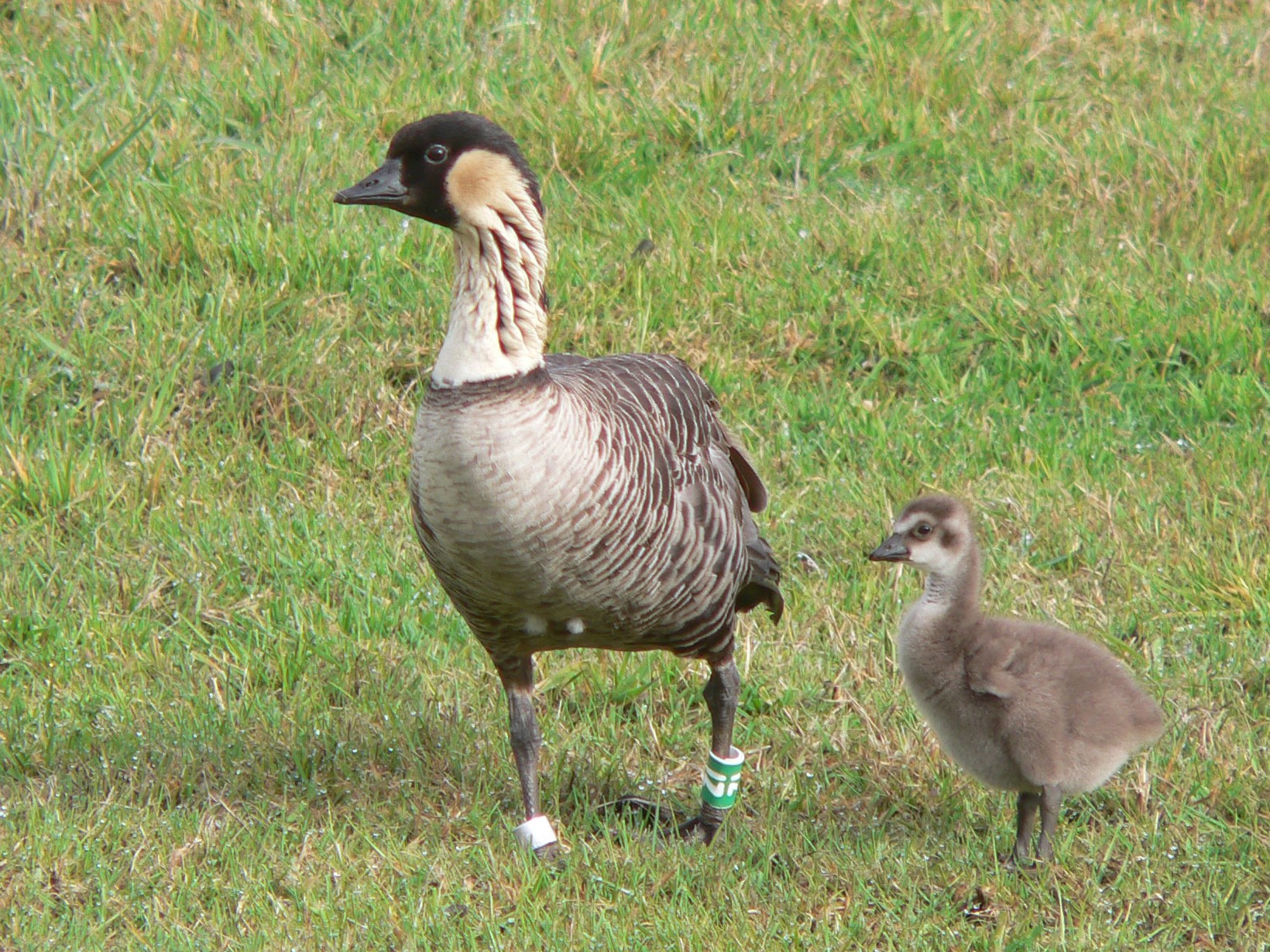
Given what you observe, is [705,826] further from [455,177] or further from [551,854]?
[455,177]

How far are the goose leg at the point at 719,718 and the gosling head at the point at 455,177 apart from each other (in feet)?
5.22

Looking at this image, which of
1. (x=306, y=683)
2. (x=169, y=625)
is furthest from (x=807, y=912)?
(x=169, y=625)

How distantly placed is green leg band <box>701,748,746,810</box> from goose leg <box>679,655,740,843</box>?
2 cm

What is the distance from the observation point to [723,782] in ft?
16.2

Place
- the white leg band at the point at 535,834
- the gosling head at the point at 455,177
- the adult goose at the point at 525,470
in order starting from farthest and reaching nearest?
the white leg band at the point at 535,834
the gosling head at the point at 455,177
the adult goose at the point at 525,470

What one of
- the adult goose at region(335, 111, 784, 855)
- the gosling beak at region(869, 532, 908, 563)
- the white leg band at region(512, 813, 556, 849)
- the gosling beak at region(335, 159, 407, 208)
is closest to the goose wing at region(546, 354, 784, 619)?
the adult goose at region(335, 111, 784, 855)

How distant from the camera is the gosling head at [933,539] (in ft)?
15.5

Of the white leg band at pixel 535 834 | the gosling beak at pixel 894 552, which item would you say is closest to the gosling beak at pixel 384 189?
the gosling beak at pixel 894 552

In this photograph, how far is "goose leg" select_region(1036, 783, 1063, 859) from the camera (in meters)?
4.54

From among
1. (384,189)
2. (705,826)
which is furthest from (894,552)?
(384,189)

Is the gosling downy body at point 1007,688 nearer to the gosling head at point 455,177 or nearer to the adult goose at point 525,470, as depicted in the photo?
the adult goose at point 525,470

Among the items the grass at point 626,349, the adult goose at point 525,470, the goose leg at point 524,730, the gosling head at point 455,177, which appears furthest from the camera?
the goose leg at point 524,730

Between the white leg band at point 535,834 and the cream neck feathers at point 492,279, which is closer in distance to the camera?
the cream neck feathers at point 492,279

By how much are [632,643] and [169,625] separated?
1.96 metres
